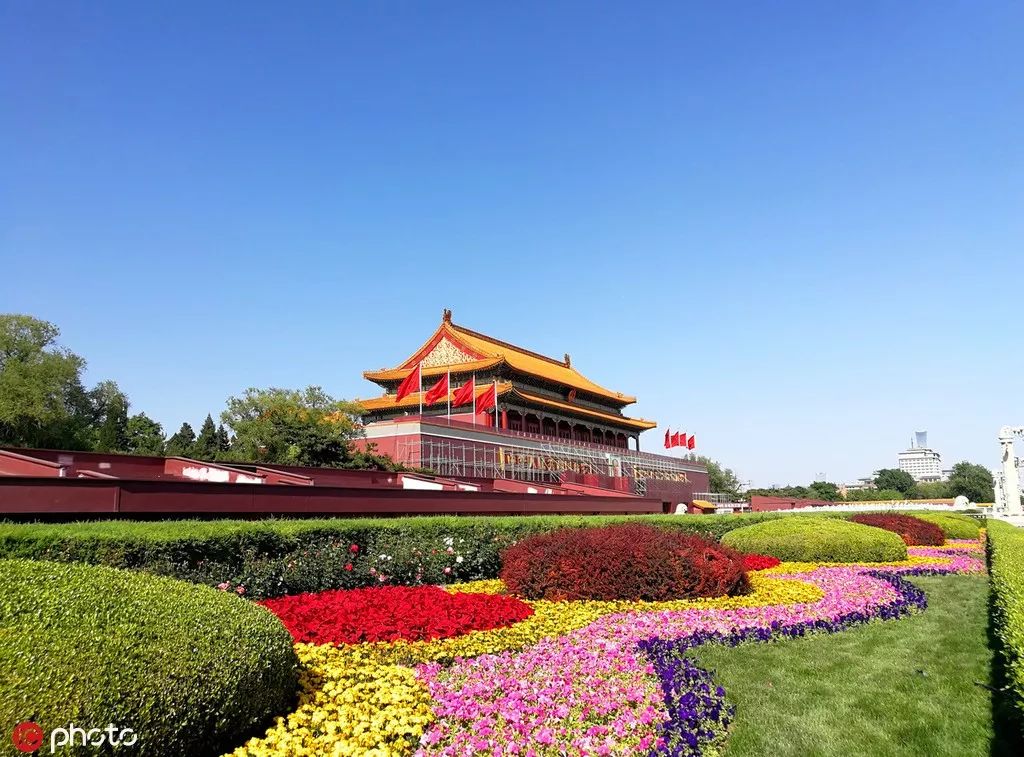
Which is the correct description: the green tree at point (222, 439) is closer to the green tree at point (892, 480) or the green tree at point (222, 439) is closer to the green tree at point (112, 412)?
the green tree at point (112, 412)

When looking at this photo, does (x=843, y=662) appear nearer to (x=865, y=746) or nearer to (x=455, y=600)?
(x=865, y=746)

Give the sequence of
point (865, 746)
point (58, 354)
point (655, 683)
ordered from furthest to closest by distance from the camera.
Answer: point (58, 354), point (655, 683), point (865, 746)

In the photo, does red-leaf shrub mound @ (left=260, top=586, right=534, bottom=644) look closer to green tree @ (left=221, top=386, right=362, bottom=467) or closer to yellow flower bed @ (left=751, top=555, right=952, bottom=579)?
yellow flower bed @ (left=751, top=555, right=952, bottom=579)

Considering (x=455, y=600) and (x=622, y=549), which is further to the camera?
(x=622, y=549)

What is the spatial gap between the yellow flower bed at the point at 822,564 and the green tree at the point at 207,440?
25.2 m

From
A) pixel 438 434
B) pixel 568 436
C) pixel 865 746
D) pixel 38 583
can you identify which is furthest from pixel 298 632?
pixel 568 436

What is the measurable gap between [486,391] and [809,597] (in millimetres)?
27771

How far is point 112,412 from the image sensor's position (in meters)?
41.6

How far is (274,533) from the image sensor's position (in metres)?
7.91

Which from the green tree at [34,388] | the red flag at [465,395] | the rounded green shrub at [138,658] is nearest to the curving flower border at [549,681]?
the rounded green shrub at [138,658]

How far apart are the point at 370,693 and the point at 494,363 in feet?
108

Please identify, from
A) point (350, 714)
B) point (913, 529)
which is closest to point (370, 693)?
point (350, 714)

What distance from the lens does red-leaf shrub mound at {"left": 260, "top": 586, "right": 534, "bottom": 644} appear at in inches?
217

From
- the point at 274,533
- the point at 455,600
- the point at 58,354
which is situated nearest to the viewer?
the point at 455,600
